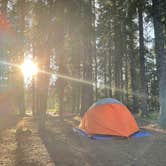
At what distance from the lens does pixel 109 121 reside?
1059 centimetres

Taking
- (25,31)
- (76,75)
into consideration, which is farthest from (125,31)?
(25,31)

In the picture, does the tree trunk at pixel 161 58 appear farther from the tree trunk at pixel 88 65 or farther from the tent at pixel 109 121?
the tree trunk at pixel 88 65

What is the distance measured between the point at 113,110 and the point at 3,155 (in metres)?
4.62

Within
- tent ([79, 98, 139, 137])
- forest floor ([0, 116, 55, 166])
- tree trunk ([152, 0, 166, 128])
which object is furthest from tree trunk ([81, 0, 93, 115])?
forest floor ([0, 116, 55, 166])

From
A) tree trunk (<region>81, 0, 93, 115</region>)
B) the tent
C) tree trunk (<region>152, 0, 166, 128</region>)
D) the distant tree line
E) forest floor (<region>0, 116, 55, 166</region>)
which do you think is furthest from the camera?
tree trunk (<region>81, 0, 93, 115</region>)

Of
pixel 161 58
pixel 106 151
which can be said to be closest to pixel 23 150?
pixel 106 151

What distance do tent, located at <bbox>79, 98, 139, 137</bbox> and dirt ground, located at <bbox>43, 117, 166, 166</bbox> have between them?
466 millimetres

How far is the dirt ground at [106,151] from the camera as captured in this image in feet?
23.0

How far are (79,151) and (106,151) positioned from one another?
78 centimetres

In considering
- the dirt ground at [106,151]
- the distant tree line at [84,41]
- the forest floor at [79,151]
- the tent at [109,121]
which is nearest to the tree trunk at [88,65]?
the distant tree line at [84,41]

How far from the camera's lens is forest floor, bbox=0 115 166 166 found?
22.9 ft

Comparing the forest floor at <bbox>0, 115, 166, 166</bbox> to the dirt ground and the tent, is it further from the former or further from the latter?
the tent

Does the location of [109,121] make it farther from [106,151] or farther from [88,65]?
[88,65]

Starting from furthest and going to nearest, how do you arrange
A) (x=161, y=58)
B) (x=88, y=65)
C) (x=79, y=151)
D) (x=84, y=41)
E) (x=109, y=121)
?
(x=84, y=41)
(x=88, y=65)
(x=161, y=58)
(x=109, y=121)
(x=79, y=151)
